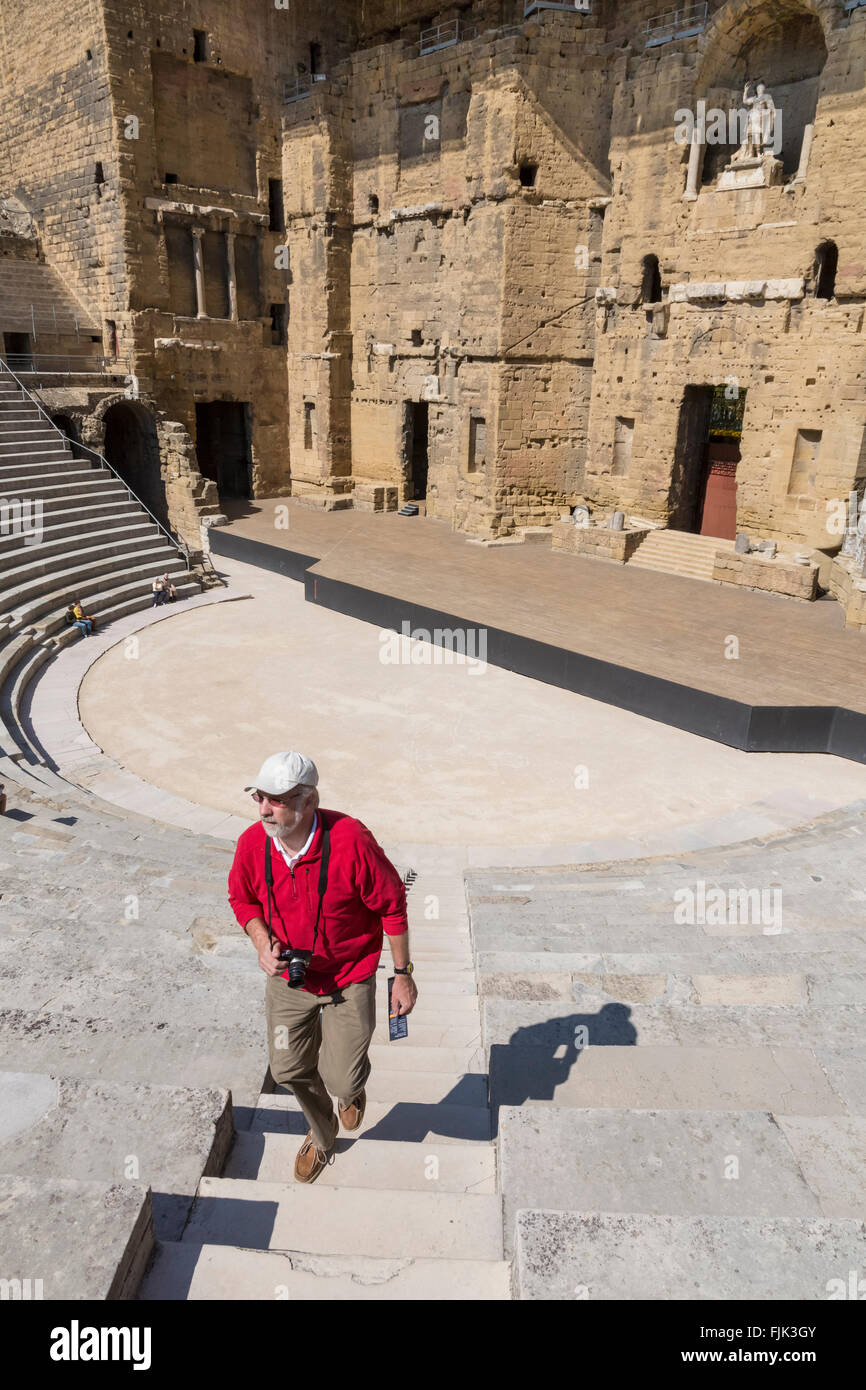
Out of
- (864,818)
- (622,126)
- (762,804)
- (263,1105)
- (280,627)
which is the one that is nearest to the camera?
(263,1105)

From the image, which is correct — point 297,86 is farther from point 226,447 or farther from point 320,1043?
point 320,1043

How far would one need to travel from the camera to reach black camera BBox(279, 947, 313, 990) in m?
3.71

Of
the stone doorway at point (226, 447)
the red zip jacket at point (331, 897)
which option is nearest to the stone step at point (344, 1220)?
the red zip jacket at point (331, 897)

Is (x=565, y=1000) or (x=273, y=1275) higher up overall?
(x=273, y=1275)

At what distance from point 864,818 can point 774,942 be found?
408 cm

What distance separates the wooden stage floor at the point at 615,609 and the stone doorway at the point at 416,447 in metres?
2.82

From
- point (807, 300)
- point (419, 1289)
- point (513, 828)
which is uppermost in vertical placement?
point (807, 300)

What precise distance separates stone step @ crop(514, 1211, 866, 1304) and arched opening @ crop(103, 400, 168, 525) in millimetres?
21343

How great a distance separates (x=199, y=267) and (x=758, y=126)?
44.9 feet

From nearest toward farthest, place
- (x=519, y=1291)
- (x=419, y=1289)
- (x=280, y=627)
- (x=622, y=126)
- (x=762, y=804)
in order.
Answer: (x=519, y=1291), (x=419, y=1289), (x=762, y=804), (x=280, y=627), (x=622, y=126)

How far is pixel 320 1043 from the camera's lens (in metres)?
4.05

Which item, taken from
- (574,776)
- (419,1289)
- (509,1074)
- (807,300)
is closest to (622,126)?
(807,300)

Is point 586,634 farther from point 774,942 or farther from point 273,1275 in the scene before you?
point 273,1275

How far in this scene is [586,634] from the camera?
14.2 m
